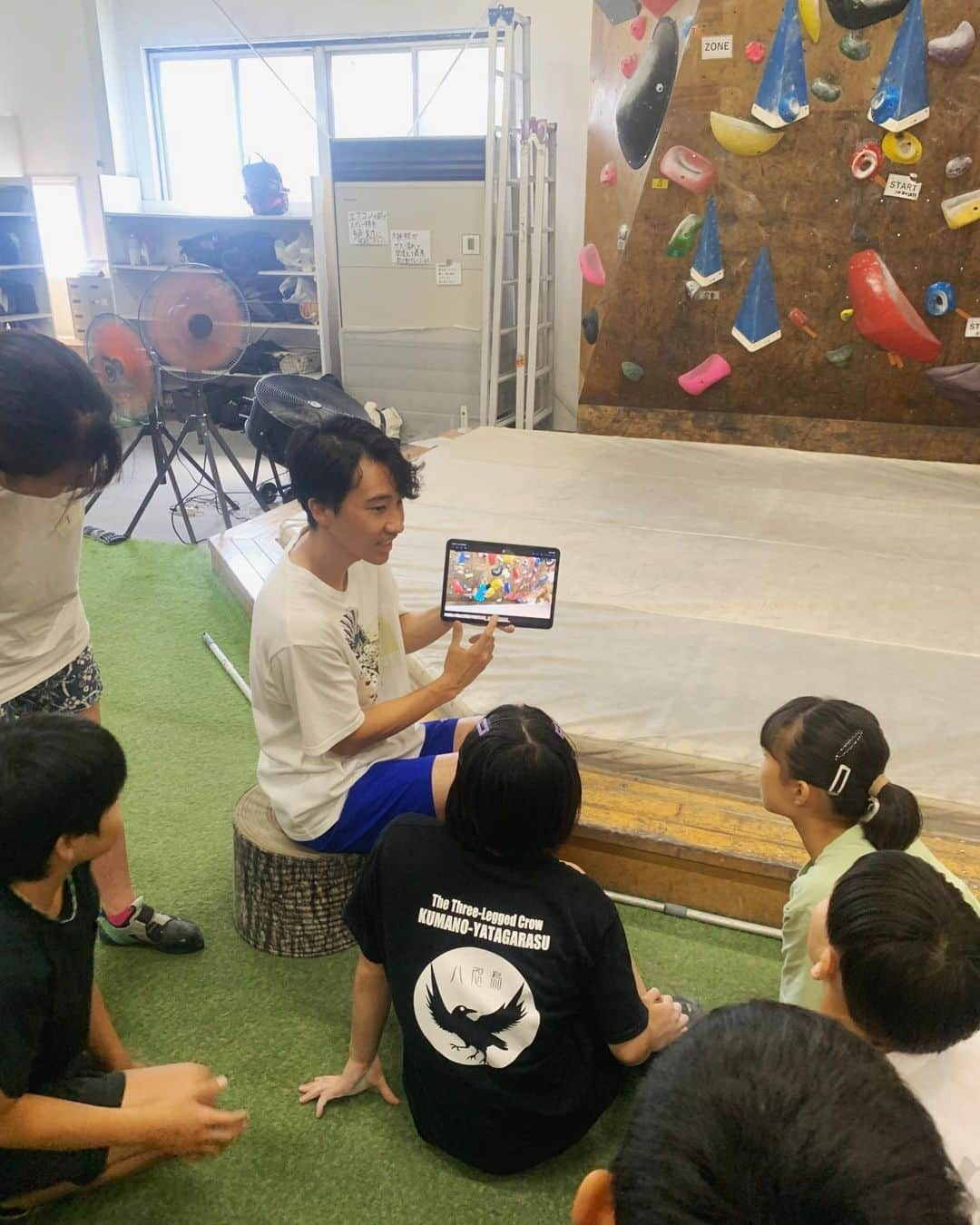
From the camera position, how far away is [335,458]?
1.57 m

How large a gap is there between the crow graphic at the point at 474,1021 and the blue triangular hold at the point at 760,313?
435 cm

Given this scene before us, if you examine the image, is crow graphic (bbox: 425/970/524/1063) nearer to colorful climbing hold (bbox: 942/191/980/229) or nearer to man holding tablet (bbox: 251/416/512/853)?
man holding tablet (bbox: 251/416/512/853)

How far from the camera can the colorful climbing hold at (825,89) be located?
14.2 feet


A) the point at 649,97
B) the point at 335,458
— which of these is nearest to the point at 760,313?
the point at 649,97

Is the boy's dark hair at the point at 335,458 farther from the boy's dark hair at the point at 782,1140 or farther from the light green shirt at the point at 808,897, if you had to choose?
the boy's dark hair at the point at 782,1140

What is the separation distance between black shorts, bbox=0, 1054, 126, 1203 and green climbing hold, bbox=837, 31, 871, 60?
4.94 meters

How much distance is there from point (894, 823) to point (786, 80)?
14.1 ft

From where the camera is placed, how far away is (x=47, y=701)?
64.9 inches

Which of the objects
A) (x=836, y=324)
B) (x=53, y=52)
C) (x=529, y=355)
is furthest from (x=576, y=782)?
(x=53, y=52)

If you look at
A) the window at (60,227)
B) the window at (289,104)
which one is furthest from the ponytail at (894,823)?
the window at (60,227)

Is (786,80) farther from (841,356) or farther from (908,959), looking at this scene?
(908,959)

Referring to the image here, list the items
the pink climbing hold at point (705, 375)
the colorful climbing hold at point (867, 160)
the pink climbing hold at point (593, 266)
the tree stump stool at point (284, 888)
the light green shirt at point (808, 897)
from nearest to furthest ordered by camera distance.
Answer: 1. the light green shirt at point (808, 897)
2. the tree stump stool at point (284, 888)
3. the colorful climbing hold at point (867, 160)
4. the pink climbing hold at point (705, 375)
5. the pink climbing hold at point (593, 266)

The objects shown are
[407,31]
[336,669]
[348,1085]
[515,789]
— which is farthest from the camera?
[407,31]

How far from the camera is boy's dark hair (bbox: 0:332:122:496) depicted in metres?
1.31
